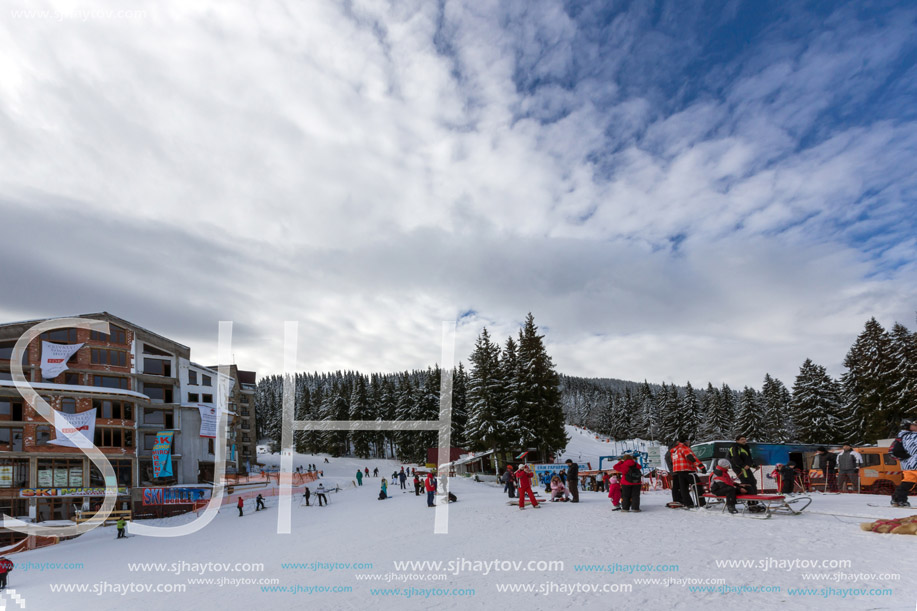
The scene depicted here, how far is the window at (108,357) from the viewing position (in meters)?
44.0

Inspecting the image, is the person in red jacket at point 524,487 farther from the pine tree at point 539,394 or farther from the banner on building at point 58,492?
the banner on building at point 58,492

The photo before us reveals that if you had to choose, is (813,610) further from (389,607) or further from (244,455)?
(244,455)

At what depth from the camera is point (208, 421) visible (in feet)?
154

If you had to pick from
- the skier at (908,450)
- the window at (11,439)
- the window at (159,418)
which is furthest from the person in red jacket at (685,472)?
the window at (159,418)

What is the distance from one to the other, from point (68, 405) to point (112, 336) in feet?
22.3

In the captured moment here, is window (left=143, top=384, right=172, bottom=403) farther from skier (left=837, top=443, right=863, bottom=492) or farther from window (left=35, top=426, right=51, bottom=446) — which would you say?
skier (left=837, top=443, right=863, bottom=492)

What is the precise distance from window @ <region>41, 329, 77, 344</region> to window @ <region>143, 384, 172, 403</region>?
316 inches

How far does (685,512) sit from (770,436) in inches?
2682

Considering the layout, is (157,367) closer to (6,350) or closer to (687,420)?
(6,350)

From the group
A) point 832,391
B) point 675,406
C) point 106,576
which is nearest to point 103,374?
point 106,576

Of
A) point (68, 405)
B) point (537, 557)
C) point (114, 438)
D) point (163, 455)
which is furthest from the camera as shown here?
point (163, 455)

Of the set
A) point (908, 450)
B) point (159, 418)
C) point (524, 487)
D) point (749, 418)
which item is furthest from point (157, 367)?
point (749, 418)

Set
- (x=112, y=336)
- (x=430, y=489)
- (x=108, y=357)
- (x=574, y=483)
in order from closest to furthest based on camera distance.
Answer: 1. (x=574, y=483)
2. (x=430, y=489)
3. (x=108, y=357)
4. (x=112, y=336)

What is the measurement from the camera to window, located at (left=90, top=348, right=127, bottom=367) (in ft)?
144
